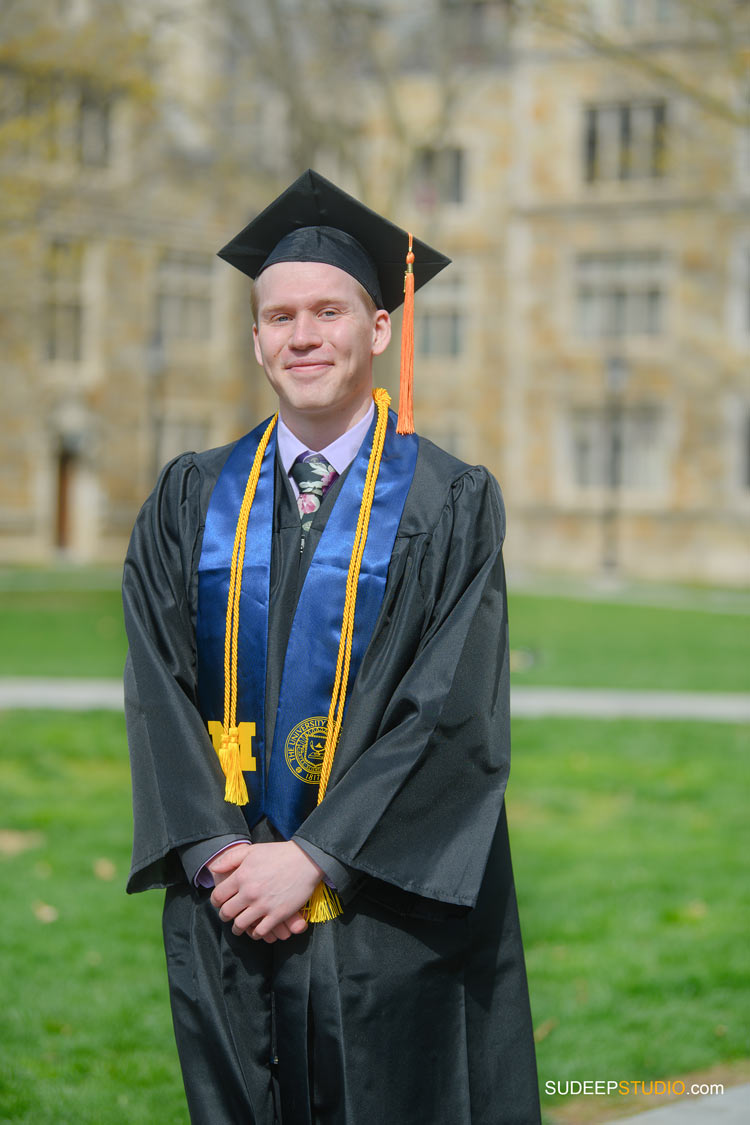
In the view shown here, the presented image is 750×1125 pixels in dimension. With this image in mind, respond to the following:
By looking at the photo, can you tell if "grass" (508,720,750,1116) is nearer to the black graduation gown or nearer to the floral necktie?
the black graduation gown

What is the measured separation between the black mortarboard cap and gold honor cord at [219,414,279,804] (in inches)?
18.8

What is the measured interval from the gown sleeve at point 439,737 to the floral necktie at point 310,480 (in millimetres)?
256

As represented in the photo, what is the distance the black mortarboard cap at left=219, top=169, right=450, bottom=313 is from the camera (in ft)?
8.85

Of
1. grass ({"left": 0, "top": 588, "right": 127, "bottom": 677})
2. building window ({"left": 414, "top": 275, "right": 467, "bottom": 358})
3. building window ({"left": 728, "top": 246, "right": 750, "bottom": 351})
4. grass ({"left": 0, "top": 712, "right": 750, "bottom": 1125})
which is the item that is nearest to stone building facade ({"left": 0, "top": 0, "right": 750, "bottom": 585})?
building window ({"left": 728, "top": 246, "right": 750, "bottom": 351})

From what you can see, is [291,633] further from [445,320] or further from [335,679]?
[445,320]

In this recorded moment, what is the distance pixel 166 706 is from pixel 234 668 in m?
0.15

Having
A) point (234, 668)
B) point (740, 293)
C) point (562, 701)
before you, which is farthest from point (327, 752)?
point (740, 293)

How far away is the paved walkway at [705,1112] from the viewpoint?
3.41 metres

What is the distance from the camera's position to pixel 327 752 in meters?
2.55

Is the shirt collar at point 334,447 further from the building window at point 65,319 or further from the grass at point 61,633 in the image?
the building window at point 65,319

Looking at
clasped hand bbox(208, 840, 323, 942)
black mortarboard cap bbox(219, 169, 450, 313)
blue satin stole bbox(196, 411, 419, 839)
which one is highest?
black mortarboard cap bbox(219, 169, 450, 313)

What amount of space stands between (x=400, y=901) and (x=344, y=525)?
2.43 feet

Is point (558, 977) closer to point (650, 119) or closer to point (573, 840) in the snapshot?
point (573, 840)

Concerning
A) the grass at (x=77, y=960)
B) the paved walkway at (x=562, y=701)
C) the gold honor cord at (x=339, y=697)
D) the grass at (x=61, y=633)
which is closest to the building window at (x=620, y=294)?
the grass at (x=61, y=633)
